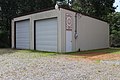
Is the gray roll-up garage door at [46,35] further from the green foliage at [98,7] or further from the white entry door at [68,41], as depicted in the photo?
the green foliage at [98,7]

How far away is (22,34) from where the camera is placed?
22219mm

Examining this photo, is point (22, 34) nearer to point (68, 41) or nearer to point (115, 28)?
point (68, 41)

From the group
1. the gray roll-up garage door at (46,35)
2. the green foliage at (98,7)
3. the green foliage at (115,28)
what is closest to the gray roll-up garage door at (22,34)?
the gray roll-up garage door at (46,35)

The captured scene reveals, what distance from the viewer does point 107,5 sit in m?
35.4

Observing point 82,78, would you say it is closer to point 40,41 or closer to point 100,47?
point 40,41

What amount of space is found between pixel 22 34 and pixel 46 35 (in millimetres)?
A: 4367

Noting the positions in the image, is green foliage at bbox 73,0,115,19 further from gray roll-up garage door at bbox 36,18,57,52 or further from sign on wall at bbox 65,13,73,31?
sign on wall at bbox 65,13,73,31

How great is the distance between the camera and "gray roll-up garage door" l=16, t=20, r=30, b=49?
21469 millimetres

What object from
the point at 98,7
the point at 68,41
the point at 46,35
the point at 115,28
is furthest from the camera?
the point at 98,7

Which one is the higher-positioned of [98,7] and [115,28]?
[98,7]

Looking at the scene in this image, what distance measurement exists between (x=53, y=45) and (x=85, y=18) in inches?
195

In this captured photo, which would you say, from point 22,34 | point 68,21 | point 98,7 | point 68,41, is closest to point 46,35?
point 68,41

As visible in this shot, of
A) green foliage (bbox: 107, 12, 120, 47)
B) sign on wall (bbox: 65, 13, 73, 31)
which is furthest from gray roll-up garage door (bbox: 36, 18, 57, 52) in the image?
green foliage (bbox: 107, 12, 120, 47)

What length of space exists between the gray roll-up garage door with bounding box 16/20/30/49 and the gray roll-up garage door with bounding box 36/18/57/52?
5.92 feet
